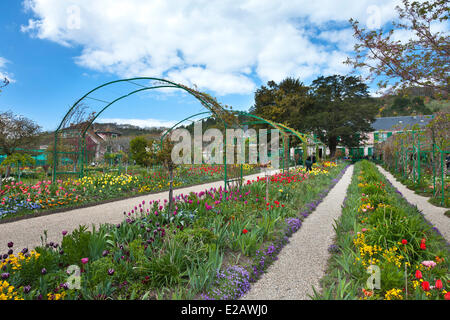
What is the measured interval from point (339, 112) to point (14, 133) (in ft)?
97.1

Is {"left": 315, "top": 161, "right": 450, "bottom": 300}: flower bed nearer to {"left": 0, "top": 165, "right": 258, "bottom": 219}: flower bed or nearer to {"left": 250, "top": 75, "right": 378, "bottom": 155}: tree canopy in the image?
{"left": 0, "top": 165, "right": 258, "bottom": 219}: flower bed

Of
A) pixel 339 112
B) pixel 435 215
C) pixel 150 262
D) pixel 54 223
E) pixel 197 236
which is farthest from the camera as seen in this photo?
pixel 339 112

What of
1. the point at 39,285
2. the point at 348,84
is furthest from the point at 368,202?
the point at 348,84

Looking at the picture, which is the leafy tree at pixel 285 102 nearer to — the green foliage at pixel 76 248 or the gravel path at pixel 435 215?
the gravel path at pixel 435 215

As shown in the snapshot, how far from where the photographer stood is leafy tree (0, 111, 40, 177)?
481 inches

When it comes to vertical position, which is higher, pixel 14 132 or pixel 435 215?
pixel 14 132

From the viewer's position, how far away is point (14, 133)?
12539mm

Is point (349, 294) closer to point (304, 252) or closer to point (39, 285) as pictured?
point (304, 252)

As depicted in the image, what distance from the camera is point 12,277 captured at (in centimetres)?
218

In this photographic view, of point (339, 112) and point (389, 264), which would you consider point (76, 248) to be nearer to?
point (389, 264)

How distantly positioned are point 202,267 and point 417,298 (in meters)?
1.91

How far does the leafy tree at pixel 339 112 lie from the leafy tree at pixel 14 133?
83.0 feet

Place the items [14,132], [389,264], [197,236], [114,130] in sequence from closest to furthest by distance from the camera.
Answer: [389,264], [197,236], [14,132], [114,130]

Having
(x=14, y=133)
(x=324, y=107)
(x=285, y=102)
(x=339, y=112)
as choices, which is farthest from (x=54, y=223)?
(x=324, y=107)
